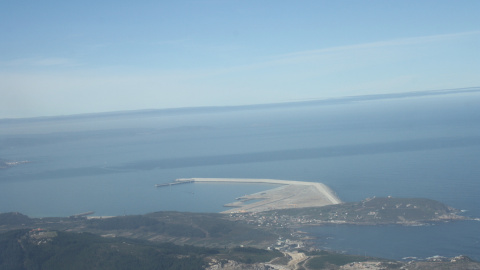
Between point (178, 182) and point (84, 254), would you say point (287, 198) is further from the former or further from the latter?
point (84, 254)

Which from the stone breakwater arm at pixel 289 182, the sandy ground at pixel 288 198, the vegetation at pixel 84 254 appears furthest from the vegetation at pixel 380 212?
the vegetation at pixel 84 254

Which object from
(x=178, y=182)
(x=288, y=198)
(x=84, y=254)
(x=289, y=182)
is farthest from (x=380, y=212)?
(x=178, y=182)

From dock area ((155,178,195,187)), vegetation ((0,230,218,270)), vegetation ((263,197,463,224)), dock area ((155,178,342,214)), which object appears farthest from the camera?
dock area ((155,178,195,187))

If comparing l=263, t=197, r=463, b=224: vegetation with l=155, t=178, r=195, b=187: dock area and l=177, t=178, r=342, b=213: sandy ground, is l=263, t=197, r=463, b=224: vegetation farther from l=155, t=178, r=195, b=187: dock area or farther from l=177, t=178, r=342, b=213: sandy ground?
l=155, t=178, r=195, b=187: dock area

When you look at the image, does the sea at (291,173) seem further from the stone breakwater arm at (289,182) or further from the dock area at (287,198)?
the dock area at (287,198)

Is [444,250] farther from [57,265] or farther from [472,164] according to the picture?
[472,164]

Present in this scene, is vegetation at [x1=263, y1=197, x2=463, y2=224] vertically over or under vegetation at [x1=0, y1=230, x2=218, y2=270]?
under

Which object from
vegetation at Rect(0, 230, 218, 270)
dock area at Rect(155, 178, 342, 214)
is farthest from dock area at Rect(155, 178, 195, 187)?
vegetation at Rect(0, 230, 218, 270)

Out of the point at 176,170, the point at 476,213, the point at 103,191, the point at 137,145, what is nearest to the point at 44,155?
the point at 137,145

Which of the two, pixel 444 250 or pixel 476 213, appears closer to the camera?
pixel 444 250
